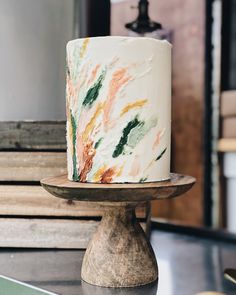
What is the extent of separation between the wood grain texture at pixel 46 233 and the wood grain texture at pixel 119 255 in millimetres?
208

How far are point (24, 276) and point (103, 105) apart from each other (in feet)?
1.38

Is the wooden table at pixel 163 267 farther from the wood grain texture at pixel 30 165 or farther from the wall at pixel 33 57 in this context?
the wall at pixel 33 57

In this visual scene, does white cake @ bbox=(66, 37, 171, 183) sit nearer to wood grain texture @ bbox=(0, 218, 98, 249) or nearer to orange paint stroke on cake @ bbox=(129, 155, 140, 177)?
orange paint stroke on cake @ bbox=(129, 155, 140, 177)

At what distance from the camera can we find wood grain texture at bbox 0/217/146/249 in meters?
1.15

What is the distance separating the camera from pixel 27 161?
1188mm

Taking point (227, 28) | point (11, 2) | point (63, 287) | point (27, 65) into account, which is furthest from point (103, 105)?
point (227, 28)

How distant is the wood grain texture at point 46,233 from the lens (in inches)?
45.2

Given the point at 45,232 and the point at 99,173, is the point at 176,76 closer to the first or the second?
the point at 45,232

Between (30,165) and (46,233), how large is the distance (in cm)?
19

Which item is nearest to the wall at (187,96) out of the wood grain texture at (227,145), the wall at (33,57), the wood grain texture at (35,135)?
the wood grain texture at (227,145)

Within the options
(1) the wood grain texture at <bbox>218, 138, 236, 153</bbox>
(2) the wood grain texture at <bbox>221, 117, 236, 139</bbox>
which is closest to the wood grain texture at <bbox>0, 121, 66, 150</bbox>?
(1) the wood grain texture at <bbox>218, 138, 236, 153</bbox>

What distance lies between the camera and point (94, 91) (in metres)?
0.88

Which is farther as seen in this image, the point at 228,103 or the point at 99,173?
the point at 228,103

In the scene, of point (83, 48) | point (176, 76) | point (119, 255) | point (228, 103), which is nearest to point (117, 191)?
point (119, 255)
